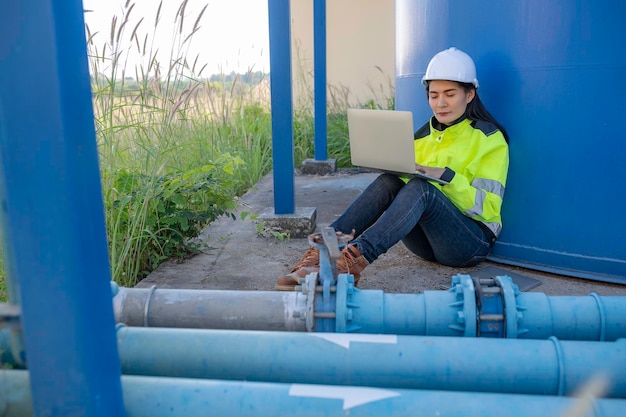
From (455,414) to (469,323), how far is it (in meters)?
0.45

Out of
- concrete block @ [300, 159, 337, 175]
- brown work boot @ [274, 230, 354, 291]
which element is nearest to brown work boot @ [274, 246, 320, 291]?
brown work boot @ [274, 230, 354, 291]

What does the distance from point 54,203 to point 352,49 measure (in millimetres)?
7823

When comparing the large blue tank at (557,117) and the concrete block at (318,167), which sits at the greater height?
the large blue tank at (557,117)

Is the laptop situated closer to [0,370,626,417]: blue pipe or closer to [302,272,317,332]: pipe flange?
[302,272,317,332]: pipe flange

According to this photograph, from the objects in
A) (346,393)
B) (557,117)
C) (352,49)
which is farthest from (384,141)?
(352,49)

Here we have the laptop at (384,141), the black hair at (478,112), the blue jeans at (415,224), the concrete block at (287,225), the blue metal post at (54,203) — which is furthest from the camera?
the concrete block at (287,225)

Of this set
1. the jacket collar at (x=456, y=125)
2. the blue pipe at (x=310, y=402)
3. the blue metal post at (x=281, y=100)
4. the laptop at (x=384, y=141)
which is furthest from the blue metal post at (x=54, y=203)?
the blue metal post at (x=281, y=100)

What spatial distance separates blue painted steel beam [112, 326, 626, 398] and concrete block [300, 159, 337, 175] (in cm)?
485

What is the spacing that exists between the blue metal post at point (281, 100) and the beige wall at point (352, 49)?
442cm

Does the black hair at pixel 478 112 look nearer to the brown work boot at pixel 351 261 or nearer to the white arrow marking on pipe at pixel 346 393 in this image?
the brown work boot at pixel 351 261

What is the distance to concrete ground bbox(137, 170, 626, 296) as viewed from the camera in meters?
2.78

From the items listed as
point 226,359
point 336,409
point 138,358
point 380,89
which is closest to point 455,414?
point 336,409

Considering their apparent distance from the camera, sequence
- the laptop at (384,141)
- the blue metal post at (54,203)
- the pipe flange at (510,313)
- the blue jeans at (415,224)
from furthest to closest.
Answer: the blue jeans at (415,224)
the laptop at (384,141)
the pipe flange at (510,313)
the blue metal post at (54,203)

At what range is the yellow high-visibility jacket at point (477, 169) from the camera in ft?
8.87
